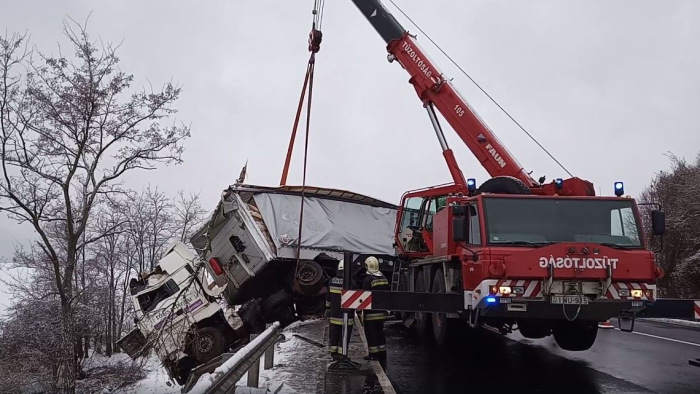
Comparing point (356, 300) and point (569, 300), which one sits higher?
point (356, 300)

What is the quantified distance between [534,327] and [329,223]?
6792 mm

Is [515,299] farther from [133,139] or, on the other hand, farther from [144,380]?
[133,139]

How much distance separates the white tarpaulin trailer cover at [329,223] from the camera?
1288 centimetres

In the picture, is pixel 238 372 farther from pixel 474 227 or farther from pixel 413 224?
pixel 413 224

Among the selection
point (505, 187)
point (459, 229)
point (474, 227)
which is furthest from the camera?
point (505, 187)

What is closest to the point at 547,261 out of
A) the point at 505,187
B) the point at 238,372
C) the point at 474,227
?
the point at 474,227

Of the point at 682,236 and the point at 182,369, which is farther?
the point at 682,236

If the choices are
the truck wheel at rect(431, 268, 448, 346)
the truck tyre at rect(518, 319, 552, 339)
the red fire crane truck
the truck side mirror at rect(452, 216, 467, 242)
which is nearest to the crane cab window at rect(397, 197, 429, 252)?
the truck wheel at rect(431, 268, 448, 346)

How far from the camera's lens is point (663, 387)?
6.69 meters

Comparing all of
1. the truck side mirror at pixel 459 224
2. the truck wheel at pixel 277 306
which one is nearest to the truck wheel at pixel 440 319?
the truck side mirror at pixel 459 224

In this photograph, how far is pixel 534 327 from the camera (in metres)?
8.15

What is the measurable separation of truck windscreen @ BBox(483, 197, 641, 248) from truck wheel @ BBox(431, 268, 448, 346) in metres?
1.49

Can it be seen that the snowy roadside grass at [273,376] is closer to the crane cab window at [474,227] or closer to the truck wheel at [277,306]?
the truck wheel at [277,306]

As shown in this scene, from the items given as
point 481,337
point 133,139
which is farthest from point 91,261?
point 481,337
